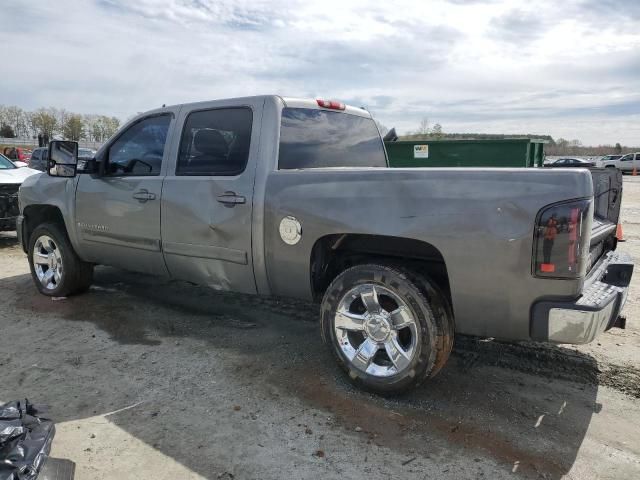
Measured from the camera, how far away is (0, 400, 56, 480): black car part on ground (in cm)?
217

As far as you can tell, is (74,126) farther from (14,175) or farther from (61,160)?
(61,160)

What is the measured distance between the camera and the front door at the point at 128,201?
4301 mm

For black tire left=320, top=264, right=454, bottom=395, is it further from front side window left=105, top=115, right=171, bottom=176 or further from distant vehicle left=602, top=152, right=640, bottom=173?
distant vehicle left=602, top=152, right=640, bottom=173

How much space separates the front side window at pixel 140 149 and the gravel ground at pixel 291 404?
4.60 feet

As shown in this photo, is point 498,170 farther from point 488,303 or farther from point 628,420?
point 628,420

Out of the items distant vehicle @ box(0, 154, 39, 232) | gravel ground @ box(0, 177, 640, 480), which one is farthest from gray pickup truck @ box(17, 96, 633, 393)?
distant vehicle @ box(0, 154, 39, 232)

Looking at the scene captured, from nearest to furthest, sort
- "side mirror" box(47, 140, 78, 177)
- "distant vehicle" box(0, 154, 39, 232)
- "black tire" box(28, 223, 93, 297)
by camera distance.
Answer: "side mirror" box(47, 140, 78, 177) < "black tire" box(28, 223, 93, 297) < "distant vehicle" box(0, 154, 39, 232)

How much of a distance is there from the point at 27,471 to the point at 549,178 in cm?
278

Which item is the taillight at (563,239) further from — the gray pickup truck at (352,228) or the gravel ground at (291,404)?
the gravel ground at (291,404)

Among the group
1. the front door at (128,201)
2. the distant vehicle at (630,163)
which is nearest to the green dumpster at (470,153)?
the front door at (128,201)

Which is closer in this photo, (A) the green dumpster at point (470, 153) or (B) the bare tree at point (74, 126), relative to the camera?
(A) the green dumpster at point (470, 153)

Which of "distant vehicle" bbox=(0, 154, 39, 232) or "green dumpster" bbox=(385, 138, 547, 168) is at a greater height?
"green dumpster" bbox=(385, 138, 547, 168)

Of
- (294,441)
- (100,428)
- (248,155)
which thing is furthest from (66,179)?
(294,441)

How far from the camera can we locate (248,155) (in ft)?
12.1
